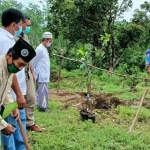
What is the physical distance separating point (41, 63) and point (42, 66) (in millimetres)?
63

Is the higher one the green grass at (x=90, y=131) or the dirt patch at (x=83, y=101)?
the green grass at (x=90, y=131)

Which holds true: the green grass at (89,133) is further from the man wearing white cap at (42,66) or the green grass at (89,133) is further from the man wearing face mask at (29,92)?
the man wearing white cap at (42,66)

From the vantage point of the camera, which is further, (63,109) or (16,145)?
(63,109)

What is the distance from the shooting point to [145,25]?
559 inches

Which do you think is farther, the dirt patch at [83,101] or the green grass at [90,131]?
the dirt patch at [83,101]

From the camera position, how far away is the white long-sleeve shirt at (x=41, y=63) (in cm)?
615

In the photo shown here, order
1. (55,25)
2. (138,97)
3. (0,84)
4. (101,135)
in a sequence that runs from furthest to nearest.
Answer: (55,25), (138,97), (101,135), (0,84)

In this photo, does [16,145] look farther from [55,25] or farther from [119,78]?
[55,25]

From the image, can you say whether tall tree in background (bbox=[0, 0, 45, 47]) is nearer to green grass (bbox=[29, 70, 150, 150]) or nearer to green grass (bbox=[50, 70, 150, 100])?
green grass (bbox=[50, 70, 150, 100])

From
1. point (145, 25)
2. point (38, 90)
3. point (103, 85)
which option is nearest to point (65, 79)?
point (103, 85)

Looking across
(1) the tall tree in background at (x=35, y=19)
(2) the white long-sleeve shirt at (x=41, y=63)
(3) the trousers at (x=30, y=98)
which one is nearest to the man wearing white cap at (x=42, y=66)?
(2) the white long-sleeve shirt at (x=41, y=63)

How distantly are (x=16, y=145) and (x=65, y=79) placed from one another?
33.3 feet

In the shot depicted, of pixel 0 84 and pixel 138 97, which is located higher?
pixel 0 84

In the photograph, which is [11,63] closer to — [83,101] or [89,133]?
[89,133]
